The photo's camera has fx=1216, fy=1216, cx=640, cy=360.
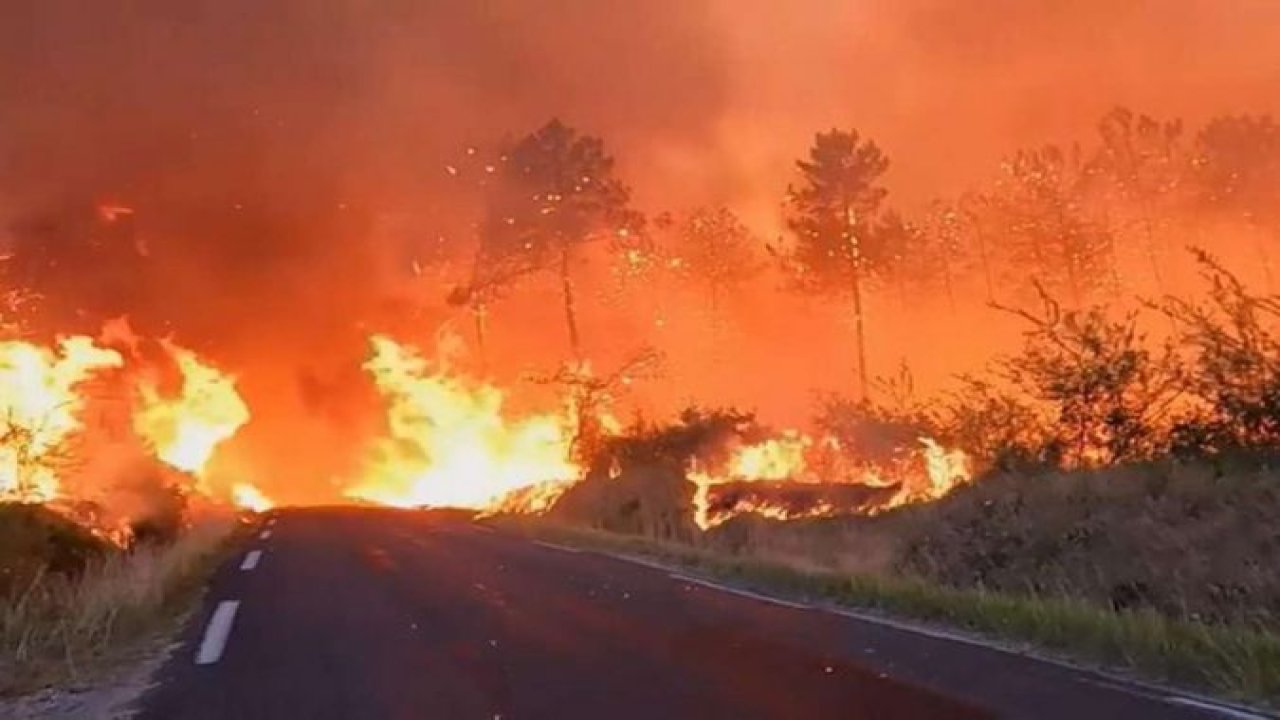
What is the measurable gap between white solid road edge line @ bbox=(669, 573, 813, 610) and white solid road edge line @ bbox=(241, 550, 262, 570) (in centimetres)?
775

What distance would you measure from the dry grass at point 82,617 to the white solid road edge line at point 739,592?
6124mm

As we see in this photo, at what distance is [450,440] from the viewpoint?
58.2 m

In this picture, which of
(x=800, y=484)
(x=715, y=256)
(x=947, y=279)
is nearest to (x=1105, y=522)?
(x=800, y=484)

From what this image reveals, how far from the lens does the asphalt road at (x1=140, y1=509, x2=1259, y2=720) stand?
7348mm

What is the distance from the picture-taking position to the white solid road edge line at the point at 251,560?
19984 millimetres

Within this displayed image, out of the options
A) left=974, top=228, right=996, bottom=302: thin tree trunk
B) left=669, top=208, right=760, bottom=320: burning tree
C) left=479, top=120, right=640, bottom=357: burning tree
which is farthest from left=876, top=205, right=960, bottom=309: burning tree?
left=479, top=120, right=640, bottom=357: burning tree

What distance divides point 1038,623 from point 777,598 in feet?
12.7

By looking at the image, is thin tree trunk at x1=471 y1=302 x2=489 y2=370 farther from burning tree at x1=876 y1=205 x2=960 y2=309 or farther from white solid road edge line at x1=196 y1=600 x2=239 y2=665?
white solid road edge line at x1=196 y1=600 x2=239 y2=665

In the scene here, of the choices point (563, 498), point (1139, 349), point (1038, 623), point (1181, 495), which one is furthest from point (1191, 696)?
point (563, 498)

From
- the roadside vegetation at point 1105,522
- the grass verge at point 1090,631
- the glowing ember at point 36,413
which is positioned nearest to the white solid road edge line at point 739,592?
the grass verge at point 1090,631

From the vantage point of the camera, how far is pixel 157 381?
187 feet

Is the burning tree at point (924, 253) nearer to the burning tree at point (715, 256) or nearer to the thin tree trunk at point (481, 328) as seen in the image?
the burning tree at point (715, 256)

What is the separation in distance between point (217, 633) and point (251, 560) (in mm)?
10006

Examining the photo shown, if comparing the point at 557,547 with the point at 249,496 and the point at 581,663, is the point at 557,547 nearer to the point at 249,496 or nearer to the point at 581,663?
the point at 581,663
